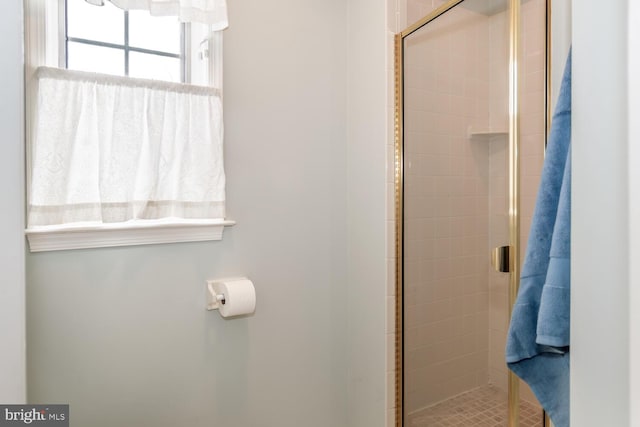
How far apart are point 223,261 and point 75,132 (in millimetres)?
668

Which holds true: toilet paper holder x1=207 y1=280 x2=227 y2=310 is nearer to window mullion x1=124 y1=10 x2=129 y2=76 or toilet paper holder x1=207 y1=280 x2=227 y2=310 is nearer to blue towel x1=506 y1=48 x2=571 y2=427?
window mullion x1=124 y1=10 x2=129 y2=76

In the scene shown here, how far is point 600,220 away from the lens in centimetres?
36

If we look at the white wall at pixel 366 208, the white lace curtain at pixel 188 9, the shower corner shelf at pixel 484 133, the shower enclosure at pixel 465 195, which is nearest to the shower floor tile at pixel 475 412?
the shower enclosure at pixel 465 195

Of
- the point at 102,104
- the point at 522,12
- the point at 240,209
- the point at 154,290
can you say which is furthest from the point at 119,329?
the point at 522,12

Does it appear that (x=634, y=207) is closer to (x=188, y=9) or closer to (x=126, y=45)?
(x=188, y=9)

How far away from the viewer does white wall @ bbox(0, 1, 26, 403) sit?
3.09 feet

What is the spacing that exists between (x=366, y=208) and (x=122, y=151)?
0.98 meters

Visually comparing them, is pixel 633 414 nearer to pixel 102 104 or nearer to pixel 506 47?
pixel 506 47

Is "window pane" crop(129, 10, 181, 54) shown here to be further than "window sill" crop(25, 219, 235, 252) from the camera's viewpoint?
Yes

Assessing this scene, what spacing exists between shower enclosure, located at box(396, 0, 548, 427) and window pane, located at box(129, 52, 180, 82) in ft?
2.89

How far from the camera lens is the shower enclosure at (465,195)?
1.19 m

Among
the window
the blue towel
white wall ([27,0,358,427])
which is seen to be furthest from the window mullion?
the blue towel

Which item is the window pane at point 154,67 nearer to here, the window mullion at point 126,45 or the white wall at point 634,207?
the window mullion at point 126,45

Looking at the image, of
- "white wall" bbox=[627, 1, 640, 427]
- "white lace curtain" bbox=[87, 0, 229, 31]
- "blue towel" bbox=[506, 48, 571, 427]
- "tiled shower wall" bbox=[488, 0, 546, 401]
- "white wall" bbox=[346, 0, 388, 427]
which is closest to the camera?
"white wall" bbox=[627, 1, 640, 427]
